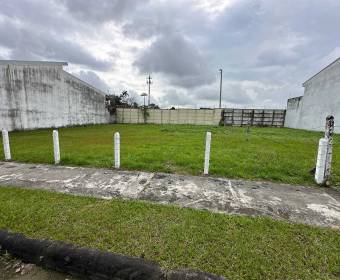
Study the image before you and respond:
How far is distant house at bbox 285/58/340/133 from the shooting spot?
13516 mm

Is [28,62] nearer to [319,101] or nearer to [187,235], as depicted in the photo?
[187,235]

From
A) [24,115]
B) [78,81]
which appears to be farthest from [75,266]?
[78,81]

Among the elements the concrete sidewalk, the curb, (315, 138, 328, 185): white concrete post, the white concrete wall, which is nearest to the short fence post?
(315, 138, 328, 185): white concrete post

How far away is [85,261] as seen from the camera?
1.67m

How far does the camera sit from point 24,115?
12008mm

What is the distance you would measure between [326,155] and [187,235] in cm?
309

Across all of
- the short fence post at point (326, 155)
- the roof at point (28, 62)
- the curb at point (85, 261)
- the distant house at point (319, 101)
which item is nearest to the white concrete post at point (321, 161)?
the short fence post at point (326, 155)

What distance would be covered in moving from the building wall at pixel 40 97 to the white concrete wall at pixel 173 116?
651 centimetres

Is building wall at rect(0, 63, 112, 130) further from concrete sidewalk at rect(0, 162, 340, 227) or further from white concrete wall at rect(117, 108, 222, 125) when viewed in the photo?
concrete sidewalk at rect(0, 162, 340, 227)

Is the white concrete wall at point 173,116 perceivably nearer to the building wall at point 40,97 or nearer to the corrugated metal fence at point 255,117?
the corrugated metal fence at point 255,117

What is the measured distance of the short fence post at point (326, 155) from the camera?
3549 mm

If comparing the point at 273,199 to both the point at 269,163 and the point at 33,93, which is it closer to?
the point at 269,163

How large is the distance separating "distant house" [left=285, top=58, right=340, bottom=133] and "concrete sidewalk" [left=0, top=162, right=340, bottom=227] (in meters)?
13.2

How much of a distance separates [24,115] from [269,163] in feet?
43.5
